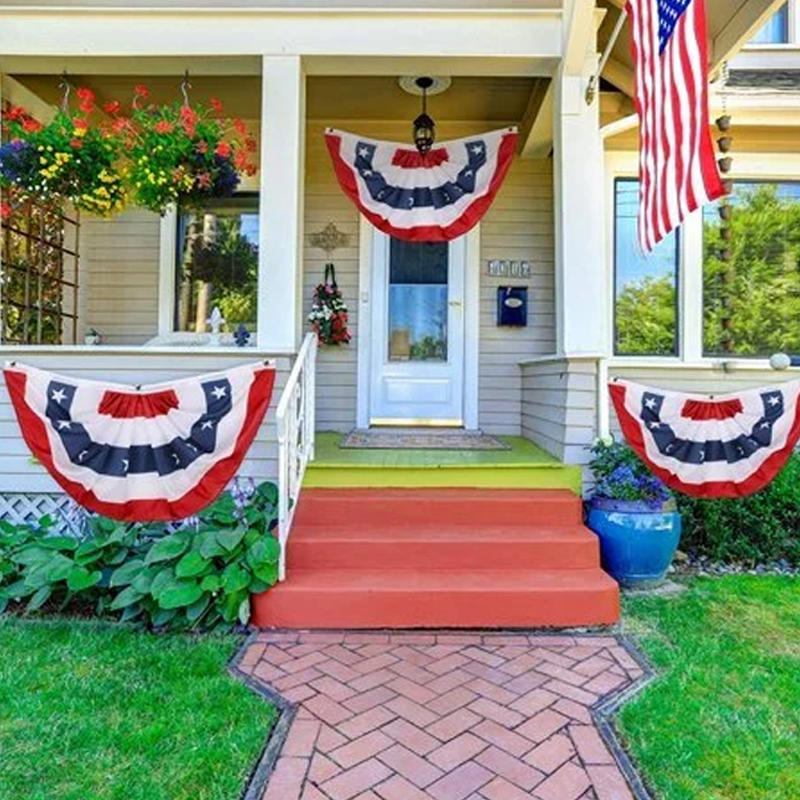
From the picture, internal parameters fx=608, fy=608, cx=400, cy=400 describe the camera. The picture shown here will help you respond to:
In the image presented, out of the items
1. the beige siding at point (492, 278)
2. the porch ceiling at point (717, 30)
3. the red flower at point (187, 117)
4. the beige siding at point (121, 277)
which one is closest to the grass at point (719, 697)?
the beige siding at point (492, 278)

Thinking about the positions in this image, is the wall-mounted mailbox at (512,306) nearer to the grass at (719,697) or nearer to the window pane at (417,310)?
the window pane at (417,310)

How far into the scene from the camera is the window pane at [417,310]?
534 cm

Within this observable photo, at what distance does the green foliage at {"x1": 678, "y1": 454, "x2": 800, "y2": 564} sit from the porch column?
2.89 m

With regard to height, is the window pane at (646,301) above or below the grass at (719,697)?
above

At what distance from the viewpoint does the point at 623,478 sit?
3582 mm

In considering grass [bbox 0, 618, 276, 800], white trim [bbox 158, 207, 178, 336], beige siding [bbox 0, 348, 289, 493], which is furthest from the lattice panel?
white trim [bbox 158, 207, 178, 336]

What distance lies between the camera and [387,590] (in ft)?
9.97

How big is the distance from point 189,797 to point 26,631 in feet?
5.40

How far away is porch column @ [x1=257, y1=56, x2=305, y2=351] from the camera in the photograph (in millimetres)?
3838

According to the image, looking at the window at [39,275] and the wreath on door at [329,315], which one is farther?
the wreath on door at [329,315]

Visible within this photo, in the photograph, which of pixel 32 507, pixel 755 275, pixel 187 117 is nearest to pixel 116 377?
pixel 32 507

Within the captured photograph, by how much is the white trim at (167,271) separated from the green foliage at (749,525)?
4247 millimetres

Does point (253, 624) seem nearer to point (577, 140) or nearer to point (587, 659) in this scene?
point (587, 659)

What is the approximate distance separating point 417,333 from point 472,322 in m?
0.49
